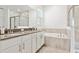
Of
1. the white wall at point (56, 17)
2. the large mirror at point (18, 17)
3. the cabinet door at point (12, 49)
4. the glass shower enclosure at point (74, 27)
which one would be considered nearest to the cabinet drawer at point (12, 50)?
the cabinet door at point (12, 49)

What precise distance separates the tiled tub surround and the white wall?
87 mm

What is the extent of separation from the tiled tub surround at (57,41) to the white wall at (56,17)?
3.4 inches

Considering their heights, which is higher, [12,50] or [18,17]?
[18,17]

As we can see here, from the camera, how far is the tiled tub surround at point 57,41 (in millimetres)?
1880

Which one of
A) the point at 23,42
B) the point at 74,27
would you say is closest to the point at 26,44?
the point at 23,42

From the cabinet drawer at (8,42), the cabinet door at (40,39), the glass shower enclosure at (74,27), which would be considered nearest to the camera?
the cabinet drawer at (8,42)

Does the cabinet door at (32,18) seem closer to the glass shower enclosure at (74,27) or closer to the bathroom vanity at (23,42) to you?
the bathroom vanity at (23,42)

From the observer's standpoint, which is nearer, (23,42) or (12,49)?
(12,49)

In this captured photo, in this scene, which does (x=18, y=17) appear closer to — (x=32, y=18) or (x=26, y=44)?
(x=32, y=18)

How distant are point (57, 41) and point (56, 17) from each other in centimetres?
36

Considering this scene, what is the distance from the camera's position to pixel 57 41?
1.93m

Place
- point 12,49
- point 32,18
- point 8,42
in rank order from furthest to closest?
point 32,18
point 12,49
point 8,42
